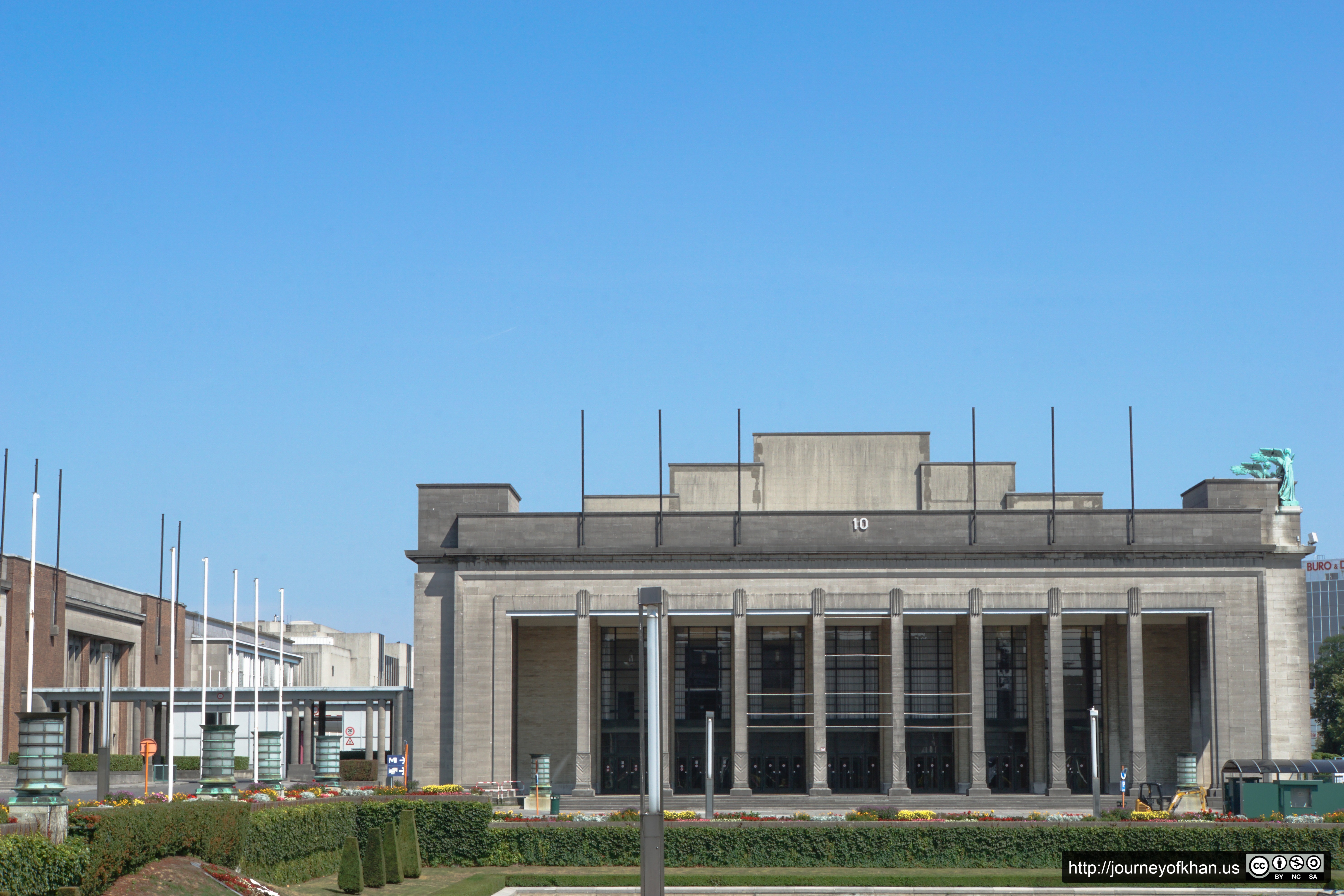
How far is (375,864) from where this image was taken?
118 ft

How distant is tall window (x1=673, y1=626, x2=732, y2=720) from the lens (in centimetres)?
7756

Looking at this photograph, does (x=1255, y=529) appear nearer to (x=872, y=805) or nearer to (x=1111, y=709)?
(x=1111, y=709)

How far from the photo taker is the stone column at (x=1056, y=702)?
7006 centimetres

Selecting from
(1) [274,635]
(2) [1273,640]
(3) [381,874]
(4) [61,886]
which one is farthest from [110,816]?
(1) [274,635]

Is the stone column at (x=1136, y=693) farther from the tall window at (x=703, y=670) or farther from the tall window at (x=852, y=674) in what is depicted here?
the tall window at (x=703, y=670)

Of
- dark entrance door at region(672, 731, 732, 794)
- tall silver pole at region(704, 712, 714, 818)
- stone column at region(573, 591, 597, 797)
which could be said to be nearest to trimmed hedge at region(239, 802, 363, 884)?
tall silver pole at region(704, 712, 714, 818)

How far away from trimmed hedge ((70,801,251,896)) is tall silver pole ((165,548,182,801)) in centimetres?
639

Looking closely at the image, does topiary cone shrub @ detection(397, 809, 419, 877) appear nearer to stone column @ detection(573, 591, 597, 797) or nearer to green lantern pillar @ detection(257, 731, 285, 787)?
green lantern pillar @ detection(257, 731, 285, 787)

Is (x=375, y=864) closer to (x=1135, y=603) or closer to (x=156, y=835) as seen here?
(x=156, y=835)

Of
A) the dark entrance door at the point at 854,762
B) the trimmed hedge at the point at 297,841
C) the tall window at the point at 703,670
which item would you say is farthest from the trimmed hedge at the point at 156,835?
the dark entrance door at the point at 854,762

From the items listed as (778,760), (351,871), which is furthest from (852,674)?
(351,871)

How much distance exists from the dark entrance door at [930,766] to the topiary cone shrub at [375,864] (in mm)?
44644

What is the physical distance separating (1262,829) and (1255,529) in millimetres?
33540

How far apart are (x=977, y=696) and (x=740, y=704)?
1159 centimetres
